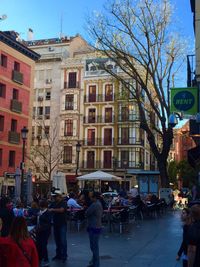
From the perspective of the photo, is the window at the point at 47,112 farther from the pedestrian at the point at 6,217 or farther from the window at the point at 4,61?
the pedestrian at the point at 6,217

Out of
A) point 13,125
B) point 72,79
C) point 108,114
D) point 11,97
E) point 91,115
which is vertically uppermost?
point 72,79

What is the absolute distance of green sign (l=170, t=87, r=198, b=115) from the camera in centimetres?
1518

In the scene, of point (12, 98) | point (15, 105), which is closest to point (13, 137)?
point (15, 105)

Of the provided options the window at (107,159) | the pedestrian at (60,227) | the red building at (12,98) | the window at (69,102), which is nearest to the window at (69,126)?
the window at (69,102)

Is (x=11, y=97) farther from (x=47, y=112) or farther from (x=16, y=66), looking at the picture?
(x=47, y=112)

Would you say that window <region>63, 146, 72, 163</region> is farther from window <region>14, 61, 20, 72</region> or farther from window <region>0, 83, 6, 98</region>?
window <region>0, 83, 6, 98</region>

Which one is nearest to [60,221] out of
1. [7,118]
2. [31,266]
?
[31,266]

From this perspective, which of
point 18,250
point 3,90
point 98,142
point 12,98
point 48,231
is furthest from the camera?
point 98,142

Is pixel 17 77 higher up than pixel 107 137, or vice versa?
pixel 17 77

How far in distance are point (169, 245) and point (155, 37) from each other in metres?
18.8

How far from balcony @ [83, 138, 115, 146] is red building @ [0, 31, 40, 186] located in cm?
1999

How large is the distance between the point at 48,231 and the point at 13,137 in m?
28.7

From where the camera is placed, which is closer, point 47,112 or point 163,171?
point 163,171

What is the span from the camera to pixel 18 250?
15.1 feet
